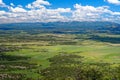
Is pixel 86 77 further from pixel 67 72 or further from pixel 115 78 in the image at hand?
pixel 67 72

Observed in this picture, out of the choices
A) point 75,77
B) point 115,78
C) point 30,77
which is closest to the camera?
point 115,78

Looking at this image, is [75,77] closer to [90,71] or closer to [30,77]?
[90,71]

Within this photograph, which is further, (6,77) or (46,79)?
(6,77)

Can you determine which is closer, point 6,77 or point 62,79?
point 62,79

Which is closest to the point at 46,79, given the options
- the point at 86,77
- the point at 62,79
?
the point at 62,79

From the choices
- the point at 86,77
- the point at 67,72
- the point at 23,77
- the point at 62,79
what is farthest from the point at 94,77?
the point at 23,77

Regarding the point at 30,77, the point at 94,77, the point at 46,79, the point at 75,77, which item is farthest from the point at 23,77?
the point at 94,77

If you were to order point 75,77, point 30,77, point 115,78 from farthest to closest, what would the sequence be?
point 30,77 → point 75,77 → point 115,78

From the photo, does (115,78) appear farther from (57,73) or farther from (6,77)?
(6,77)
